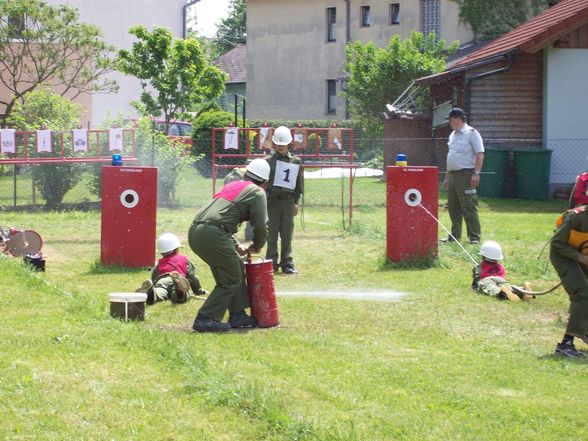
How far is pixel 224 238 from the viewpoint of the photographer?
388 inches

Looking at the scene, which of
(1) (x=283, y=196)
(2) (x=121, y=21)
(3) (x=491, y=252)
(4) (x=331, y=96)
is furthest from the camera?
(4) (x=331, y=96)

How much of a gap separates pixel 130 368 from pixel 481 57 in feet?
71.0

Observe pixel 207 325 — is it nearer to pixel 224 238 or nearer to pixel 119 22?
pixel 224 238

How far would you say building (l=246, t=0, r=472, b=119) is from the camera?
155 feet

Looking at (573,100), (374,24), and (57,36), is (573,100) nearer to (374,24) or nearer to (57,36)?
(57,36)

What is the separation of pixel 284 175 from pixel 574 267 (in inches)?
220

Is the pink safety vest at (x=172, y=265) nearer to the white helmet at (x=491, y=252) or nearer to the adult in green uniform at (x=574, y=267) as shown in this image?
the white helmet at (x=491, y=252)

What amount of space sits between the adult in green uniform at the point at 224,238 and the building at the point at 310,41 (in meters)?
36.9

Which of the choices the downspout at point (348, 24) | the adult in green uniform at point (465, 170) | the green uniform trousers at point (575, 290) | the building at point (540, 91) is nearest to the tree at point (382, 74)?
the building at point (540, 91)

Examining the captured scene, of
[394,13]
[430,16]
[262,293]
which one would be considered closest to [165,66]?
[430,16]

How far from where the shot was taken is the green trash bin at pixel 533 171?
25703mm

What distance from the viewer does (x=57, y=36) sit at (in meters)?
35.8

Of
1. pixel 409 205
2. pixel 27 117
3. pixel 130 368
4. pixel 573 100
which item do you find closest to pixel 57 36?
pixel 27 117

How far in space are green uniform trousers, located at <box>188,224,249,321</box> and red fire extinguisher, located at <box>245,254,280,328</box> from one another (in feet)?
0.55
